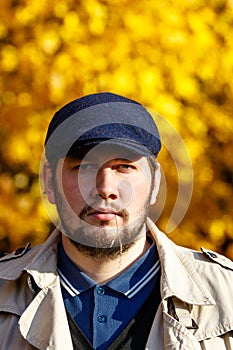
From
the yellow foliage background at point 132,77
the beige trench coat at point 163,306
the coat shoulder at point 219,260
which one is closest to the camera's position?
the beige trench coat at point 163,306

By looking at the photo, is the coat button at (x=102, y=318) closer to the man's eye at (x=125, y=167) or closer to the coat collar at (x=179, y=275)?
the coat collar at (x=179, y=275)

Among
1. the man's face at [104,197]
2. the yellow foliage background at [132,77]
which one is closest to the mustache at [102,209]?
the man's face at [104,197]

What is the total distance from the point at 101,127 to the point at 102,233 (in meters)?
0.24

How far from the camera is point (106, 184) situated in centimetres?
193

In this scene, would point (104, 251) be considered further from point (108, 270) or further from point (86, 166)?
point (86, 166)

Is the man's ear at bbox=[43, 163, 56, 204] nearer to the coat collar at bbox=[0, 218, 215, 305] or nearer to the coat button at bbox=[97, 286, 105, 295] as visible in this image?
the coat collar at bbox=[0, 218, 215, 305]

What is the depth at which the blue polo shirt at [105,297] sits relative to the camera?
192cm

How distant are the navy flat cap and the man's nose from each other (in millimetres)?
71

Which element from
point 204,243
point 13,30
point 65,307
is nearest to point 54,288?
point 65,307

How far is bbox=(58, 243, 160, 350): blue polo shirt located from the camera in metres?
1.92

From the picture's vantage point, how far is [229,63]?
2939mm

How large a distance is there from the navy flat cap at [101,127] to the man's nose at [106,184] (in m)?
0.07

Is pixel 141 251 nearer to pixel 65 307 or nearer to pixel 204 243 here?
pixel 65 307

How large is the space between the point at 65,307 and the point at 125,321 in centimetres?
14
